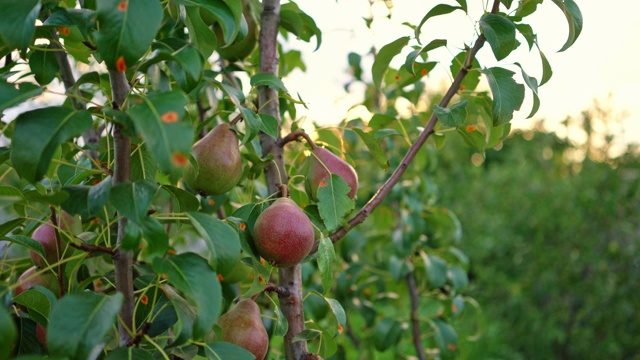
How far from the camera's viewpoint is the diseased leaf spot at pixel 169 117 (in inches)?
23.9

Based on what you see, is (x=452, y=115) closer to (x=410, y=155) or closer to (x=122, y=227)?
(x=410, y=155)

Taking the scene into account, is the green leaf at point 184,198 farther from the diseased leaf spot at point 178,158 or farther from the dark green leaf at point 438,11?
the dark green leaf at point 438,11

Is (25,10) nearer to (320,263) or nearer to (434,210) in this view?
(320,263)

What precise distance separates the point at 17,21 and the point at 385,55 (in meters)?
0.73

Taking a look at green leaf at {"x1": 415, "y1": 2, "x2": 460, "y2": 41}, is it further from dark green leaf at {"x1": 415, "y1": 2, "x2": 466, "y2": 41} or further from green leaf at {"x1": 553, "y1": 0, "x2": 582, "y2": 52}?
green leaf at {"x1": 553, "y1": 0, "x2": 582, "y2": 52}

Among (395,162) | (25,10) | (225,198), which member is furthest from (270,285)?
(395,162)

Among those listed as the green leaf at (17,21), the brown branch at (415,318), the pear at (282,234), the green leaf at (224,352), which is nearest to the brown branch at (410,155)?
the pear at (282,234)

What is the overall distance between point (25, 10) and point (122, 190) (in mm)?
212

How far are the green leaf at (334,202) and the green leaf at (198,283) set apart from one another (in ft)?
0.94

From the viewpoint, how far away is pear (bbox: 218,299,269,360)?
957 mm

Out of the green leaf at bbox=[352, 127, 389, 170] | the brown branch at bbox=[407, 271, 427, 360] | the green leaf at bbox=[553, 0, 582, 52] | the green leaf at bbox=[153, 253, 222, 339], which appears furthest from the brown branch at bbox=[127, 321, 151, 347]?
the brown branch at bbox=[407, 271, 427, 360]

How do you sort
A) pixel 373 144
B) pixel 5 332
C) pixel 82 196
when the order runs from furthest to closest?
pixel 373 144
pixel 82 196
pixel 5 332

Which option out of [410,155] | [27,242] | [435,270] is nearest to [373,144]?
[410,155]

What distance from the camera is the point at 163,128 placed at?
0.60 meters
